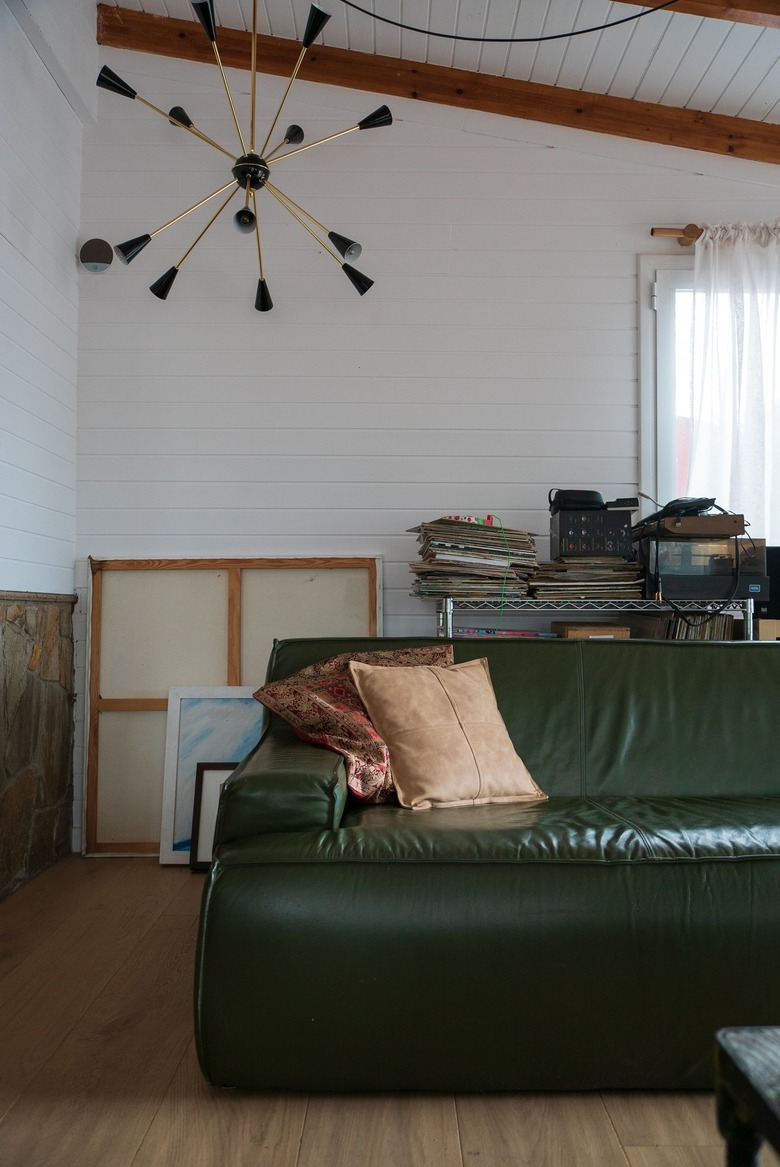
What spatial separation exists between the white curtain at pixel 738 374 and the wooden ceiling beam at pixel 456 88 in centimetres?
41

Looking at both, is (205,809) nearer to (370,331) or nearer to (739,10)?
(370,331)

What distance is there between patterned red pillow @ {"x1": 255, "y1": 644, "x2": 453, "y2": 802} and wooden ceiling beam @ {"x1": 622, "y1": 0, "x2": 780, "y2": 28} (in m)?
2.41

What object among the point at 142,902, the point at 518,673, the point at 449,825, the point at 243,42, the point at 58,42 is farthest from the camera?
the point at 243,42

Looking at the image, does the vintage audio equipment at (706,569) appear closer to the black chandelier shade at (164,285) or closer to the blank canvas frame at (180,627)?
the blank canvas frame at (180,627)

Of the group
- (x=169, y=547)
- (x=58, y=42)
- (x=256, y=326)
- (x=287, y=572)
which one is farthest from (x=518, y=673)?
(x=58, y=42)

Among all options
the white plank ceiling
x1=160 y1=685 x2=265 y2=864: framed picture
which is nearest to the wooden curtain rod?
the white plank ceiling

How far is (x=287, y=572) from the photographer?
3.84 meters

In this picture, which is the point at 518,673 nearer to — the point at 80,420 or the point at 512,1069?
the point at 512,1069

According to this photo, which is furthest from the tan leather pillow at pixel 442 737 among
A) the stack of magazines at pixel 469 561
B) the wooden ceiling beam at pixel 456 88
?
the wooden ceiling beam at pixel 456 88

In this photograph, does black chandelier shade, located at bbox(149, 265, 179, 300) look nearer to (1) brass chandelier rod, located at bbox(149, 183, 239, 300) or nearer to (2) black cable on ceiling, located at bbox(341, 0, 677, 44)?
(1) brass chandelier rod, located at bbox(149, 183, 239, 300)

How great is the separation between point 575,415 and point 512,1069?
2.77 meters

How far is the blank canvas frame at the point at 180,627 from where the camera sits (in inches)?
149

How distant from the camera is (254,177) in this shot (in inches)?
127

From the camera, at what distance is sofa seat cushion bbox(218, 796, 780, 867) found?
1.80 metres
